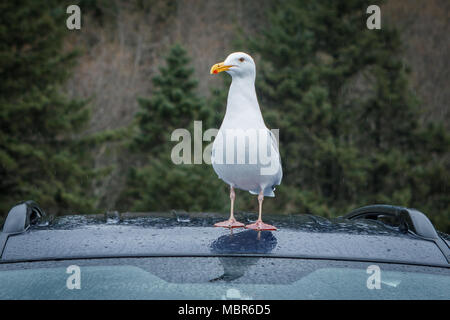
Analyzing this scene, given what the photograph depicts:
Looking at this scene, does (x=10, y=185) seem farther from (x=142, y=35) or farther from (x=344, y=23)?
(x=344, y=23)

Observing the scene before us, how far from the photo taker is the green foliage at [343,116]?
15.5 metres

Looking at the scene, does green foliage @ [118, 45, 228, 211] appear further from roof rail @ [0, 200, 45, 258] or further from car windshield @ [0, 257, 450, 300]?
car windshield @ [0, 257, 450, 300]

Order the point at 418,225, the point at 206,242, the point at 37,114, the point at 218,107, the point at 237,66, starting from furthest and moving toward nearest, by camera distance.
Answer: the point at 218,107
the point at 37,114
the point at 237,66
the point at 418,225
the point at 206,242

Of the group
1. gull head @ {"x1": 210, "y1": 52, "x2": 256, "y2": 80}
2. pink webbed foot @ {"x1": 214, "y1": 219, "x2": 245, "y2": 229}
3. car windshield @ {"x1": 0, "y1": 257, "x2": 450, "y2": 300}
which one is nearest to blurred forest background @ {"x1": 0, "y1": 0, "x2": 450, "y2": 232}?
gull head @ {"x1": 210, "y1": 52, "x2": 256, "y2": 80}

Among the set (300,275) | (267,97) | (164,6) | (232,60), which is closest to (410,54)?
(267,97)

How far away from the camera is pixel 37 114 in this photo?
1295cm

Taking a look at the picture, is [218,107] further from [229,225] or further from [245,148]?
[229,225]

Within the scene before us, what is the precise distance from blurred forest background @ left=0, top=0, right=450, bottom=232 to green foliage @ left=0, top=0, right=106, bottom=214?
0.12ft

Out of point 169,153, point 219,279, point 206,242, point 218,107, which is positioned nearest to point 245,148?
point 206,242

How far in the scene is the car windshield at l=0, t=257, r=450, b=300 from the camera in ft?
4.74

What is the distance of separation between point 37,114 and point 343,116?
8.80 meters

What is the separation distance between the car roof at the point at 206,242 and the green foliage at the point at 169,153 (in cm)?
1123

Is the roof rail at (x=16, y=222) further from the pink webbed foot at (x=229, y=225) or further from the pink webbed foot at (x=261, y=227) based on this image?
the pink webbed foot at (x=261, y=227)

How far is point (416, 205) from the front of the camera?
1522cm
